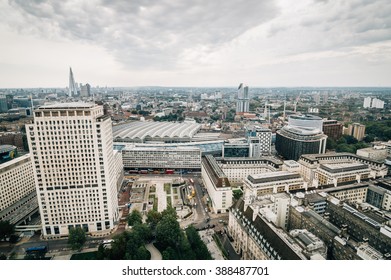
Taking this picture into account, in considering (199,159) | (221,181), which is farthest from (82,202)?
(199,159)

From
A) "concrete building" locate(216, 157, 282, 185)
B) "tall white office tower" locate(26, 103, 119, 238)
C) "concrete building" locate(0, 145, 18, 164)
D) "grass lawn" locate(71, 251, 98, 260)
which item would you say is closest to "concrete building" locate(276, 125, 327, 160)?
"concrete building" locate(216, 157, 282, 185)

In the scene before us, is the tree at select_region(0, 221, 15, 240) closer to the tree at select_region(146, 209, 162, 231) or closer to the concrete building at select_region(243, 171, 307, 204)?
the tree at select_region(146, 209, 162, 231)

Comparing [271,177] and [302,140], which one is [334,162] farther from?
[271,177]

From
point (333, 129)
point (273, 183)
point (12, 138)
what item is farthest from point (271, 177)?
point (12, 138)

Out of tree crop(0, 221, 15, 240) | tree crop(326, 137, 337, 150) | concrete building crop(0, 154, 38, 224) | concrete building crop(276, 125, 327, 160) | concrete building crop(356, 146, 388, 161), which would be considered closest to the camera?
tree crop(0, 221, 15, 240)

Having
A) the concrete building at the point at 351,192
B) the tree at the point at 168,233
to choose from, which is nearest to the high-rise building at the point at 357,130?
the concrete building at the point at 351,192
